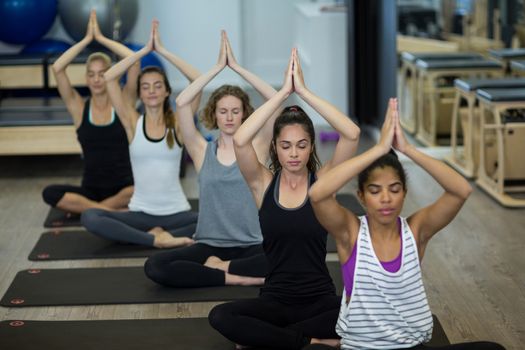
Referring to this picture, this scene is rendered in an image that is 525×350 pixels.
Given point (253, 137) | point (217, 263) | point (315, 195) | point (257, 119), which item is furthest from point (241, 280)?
point (315, 195)

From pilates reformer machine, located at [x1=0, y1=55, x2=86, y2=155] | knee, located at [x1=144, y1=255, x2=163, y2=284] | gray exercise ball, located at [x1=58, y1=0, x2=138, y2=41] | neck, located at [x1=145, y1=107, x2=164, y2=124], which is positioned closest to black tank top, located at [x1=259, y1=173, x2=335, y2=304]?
knee, located at [x1=144, y1=255, x2=163, y2=284]

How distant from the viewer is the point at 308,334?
316 cm

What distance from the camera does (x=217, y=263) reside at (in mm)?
3980

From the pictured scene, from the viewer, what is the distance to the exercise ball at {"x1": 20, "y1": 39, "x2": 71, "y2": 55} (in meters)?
7.40

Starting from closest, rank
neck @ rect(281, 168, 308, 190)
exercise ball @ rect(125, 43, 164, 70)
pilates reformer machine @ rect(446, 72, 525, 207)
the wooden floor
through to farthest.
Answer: neck @ rect(281, 168, 308, 190)
the wooden floor
pilates reformer machine @ rect(446, 72, 525, 207)
exercise ball @ rect(125, 43, 164, 70)

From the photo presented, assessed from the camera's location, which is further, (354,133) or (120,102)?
(120,102)

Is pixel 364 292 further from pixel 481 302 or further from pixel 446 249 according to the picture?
pixel 446 249

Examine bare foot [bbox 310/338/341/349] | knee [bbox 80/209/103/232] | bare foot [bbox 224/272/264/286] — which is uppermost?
knee [bbox 80/209/103/232]

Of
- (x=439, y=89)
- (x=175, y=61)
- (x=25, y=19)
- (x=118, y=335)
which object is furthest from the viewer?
(x=25, y=19)

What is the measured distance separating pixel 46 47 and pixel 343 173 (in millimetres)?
5213

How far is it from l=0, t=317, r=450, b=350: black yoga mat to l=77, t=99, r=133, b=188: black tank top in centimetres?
151

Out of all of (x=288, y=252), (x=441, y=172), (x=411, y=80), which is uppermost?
(x=441, y=172)

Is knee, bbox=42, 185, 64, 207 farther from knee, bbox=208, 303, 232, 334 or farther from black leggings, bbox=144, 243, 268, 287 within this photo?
knee, bbox=208, 303, 232, 334

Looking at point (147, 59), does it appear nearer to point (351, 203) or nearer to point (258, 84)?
point (351, 203)
